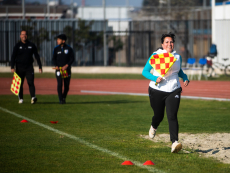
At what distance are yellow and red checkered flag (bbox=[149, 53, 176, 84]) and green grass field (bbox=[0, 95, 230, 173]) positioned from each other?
1298 millimetres

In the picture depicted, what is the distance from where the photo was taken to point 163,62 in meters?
6.30

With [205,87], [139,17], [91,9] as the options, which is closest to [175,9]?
[139,17]

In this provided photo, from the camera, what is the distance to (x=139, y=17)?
50.2 metres

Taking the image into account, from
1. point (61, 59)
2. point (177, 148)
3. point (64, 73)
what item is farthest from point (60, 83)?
point (177, 148)

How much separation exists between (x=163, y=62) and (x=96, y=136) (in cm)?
224

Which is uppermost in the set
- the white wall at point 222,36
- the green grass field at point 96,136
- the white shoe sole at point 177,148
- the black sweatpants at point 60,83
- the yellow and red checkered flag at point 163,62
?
the white wall at point 222,36

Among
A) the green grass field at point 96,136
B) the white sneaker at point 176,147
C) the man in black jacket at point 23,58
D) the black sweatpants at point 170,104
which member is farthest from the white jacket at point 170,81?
the man in black jacket at point 23,58

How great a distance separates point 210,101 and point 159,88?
8329mm

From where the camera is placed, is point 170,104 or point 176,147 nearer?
point 176,147

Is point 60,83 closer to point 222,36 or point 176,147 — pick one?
point 176,147

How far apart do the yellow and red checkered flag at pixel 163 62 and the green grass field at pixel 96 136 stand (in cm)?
130

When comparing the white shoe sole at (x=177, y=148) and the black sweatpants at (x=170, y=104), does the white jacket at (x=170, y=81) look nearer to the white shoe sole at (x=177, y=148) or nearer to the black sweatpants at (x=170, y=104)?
the black sweatpants at (x=170, y=104)

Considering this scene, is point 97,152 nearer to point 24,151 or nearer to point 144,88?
point 24,151

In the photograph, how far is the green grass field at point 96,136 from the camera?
215 inches
